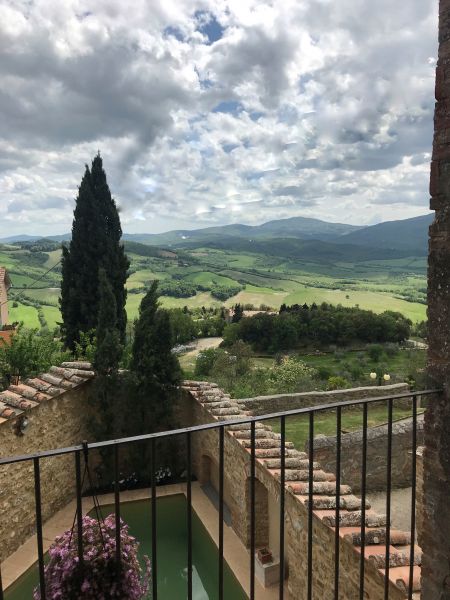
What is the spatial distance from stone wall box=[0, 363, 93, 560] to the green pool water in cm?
86

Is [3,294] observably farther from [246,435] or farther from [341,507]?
[341,507]

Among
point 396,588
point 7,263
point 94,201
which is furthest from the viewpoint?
point 7,263

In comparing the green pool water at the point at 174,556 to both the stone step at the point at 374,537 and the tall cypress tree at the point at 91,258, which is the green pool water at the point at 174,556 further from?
the tall cypress tree at the point at 91,258

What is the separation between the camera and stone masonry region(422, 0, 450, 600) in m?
2.36

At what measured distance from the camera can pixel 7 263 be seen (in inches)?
2398

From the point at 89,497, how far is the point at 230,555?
341 cm

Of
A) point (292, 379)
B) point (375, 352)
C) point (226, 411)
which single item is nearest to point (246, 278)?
point (375, 352)

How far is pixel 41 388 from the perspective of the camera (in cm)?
823

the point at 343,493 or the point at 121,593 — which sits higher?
the point at 121,593

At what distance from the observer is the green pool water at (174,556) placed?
257 inches

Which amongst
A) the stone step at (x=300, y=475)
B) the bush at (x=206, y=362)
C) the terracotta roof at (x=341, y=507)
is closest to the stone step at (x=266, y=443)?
the terracotta roof at (x=341, y=507)

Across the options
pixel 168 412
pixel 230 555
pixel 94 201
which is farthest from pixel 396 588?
pixel 94 201

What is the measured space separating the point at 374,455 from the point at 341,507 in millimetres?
6690

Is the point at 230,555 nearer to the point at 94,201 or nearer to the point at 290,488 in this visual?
the point at 290,488
